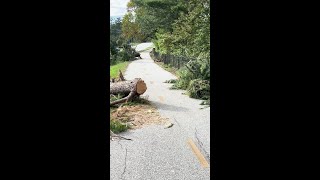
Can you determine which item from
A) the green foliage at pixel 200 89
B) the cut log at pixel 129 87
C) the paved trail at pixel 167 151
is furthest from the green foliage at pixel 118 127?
the green foliage at pixel 200 89

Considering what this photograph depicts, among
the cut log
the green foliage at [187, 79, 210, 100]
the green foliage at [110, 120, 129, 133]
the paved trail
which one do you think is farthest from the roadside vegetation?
the green foliage at [110, 120, 129, 133]

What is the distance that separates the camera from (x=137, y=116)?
8375 mm

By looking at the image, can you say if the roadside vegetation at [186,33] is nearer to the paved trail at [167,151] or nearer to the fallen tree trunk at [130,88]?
the fallen tree trunk at [130,88]

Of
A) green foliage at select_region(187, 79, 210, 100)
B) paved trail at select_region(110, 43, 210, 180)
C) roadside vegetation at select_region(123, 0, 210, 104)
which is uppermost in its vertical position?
roadside vegetation at select_region(123, 0, 210, 104)

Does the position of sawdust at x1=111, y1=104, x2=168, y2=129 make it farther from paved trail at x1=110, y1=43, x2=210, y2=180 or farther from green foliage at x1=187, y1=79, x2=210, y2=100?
green foliage at x1=187, y1=79, x2=210, y2=100

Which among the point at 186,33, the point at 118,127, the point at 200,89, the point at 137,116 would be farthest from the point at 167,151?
the point at 186,33

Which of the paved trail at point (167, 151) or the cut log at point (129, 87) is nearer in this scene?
the paved trail at point (167, 151)

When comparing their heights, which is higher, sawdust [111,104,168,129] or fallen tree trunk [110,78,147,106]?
fallen tree trunk [110,78,147,106]

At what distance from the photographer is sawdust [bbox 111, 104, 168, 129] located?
25.6 feet

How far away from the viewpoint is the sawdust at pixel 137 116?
782cm

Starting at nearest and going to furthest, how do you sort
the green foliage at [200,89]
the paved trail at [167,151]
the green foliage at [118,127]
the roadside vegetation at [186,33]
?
1. the paved trail at [167,151]
2. the green foliage at [118,127]
3. the green foliage at [200,89]
4. the roadside vegetation at [186,33]
